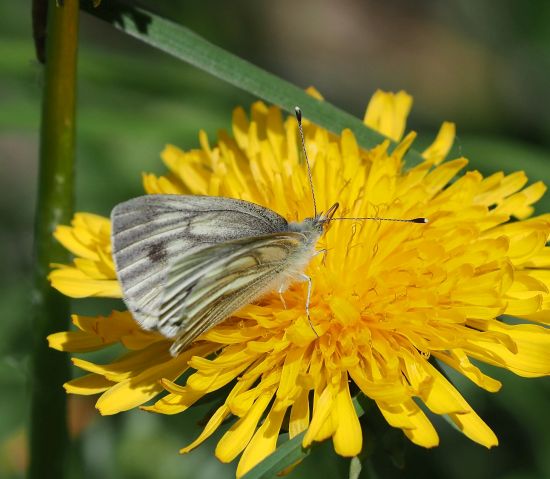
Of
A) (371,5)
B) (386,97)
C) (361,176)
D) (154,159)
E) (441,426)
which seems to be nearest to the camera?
(361,176)

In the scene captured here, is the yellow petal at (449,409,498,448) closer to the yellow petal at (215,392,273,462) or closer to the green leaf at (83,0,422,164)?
the yellow petal at (215,392,273,462)

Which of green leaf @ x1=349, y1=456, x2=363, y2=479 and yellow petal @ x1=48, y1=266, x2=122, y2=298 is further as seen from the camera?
yellow petal @ x1=48, y1=266, x2=122, y2=298

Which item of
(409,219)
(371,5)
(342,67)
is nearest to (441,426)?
(409,219)

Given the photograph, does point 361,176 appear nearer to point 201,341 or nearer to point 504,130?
point 201,341

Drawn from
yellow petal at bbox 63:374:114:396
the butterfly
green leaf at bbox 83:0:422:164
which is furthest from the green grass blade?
green leaf at bbox 83:0:422:164

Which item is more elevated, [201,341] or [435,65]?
[435,65]

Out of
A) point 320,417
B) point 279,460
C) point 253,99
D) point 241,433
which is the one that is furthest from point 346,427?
point 253,99

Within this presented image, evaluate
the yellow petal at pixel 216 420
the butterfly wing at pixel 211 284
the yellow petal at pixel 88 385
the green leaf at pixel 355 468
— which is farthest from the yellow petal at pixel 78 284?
the green leaf at pixel 355 468

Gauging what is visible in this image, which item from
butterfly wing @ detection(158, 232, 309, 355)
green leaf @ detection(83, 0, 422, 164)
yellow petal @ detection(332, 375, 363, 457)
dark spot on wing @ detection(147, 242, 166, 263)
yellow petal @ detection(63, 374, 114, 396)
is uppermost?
green leaf @ detection(83, 0, 422, 164)
